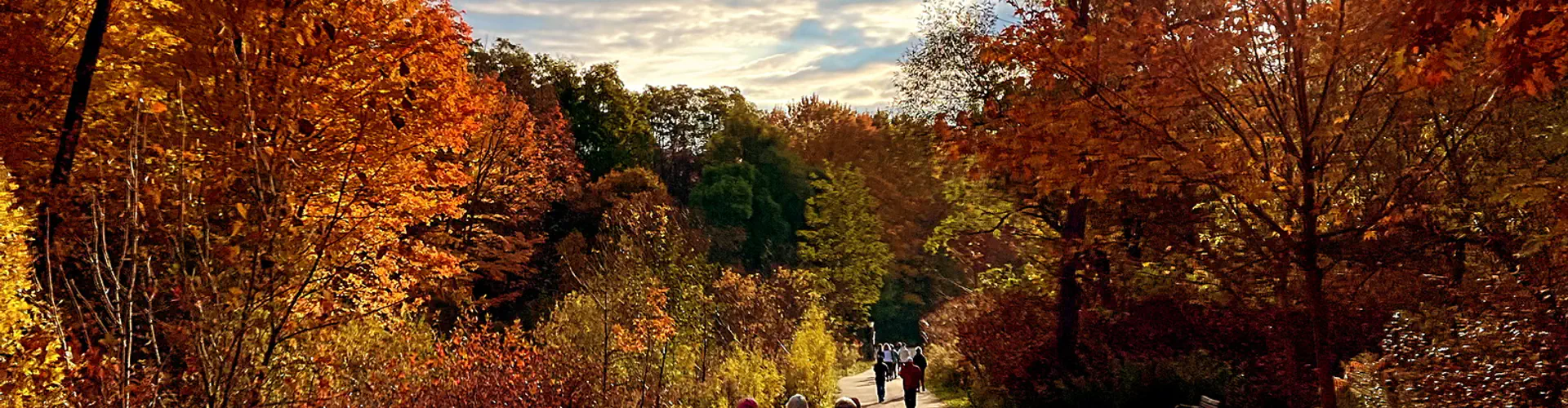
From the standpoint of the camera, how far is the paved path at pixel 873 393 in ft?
68.4

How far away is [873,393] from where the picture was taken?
23.5m

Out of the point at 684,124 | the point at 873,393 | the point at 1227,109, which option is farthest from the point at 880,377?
the point at 684,124

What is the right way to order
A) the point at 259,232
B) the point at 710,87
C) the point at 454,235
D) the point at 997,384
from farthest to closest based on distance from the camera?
the point at 710,87, the point at 454,235, the point at 997,384, the point at 259,232

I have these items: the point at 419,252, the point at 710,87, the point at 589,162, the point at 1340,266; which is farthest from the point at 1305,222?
the point at 710,87

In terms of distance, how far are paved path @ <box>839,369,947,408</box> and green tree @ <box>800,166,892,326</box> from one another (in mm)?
14929

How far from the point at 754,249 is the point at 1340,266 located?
3366 centimetres

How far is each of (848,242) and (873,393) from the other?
74.4ft

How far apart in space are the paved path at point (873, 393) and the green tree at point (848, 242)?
14.9 meters

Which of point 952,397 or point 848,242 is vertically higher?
point 848,242

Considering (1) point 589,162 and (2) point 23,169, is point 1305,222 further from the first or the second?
(1) point 589,162

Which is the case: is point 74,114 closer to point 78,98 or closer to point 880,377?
point 78,98

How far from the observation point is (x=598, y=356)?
50.8 ft

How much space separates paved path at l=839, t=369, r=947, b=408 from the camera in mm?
20844

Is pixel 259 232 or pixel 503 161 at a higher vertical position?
pixel 503 161
